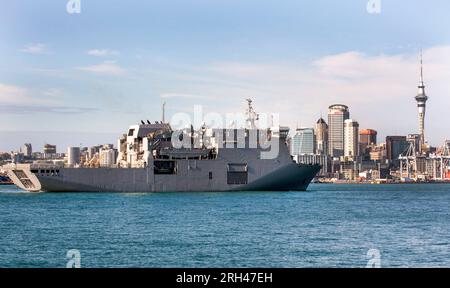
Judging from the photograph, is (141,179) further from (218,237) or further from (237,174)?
(218,237)

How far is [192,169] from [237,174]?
403 cm

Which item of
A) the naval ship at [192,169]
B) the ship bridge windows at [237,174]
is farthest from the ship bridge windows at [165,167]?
the ship bridge windows at [237,174]

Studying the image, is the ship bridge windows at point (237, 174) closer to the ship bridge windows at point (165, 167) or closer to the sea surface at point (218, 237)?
the ship bridge windows at point (165, 167)

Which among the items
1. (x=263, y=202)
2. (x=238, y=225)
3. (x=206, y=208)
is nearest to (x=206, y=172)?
(x=263, y=202)

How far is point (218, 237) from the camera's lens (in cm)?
2662

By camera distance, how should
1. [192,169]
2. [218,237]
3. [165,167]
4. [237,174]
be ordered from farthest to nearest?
1. [165,167]
2. [237,174]
3. [192,169]
4. [218,237]

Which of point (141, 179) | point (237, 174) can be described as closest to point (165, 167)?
point (141, 179)

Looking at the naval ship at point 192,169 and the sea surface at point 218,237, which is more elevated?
the naval ship at point 192,169

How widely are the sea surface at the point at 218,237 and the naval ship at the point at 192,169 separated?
20.5 metres

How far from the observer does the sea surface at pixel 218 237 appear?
20.9 meters

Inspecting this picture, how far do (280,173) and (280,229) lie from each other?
35190 millimetres

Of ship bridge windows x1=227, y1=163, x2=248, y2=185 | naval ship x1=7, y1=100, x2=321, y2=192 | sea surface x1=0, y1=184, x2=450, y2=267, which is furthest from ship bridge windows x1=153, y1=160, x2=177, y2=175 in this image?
sea surface x1=0, y1=184, x2=450, y2=267

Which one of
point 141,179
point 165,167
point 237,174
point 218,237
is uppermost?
point 165,167
